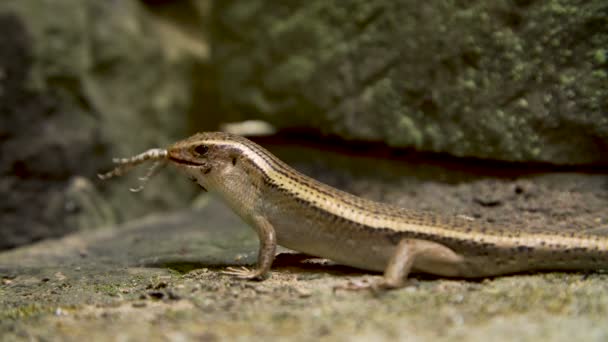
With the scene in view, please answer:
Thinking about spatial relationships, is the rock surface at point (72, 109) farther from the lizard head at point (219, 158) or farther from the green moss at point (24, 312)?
the green moss at point (24, 312)

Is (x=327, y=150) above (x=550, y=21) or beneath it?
beneath

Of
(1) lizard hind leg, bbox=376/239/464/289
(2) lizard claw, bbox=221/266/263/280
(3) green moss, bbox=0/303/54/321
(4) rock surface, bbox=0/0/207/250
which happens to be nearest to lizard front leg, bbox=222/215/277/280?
(2) lizard claw, bbox=221/266/263/280

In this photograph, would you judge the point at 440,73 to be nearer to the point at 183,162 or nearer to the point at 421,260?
the point at 421,260

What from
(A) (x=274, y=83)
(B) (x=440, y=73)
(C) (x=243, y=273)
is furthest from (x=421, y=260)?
(A) (x=274, y=83)

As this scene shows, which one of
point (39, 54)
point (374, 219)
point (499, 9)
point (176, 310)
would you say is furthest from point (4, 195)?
point (499, 9)

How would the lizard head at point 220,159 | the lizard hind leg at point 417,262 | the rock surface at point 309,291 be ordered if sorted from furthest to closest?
the lizard head at point 220,159 < the lizard hind leg at point 417,262 < the rock surface at point 309,291

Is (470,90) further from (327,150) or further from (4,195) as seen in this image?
(4,195)

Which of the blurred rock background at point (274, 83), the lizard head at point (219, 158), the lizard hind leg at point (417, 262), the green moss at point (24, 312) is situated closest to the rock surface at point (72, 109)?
the blurred rock background at point (274, 83)
